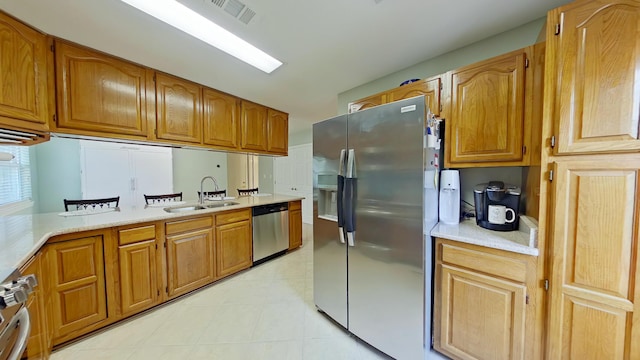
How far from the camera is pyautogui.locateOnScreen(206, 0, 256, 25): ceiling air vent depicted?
4.64 feet

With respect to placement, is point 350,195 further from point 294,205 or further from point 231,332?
point 294,205

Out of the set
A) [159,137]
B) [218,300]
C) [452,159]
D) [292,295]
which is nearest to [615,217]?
[452,159]

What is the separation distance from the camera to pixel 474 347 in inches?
52.1

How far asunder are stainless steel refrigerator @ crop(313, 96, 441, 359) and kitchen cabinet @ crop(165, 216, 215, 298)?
1481 millimetres

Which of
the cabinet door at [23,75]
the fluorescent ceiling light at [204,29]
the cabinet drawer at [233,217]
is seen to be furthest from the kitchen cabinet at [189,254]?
the fluorescent ceiling light at [204,29]

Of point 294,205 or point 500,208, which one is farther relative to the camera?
point 294,205

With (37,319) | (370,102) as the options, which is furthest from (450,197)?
(37,319)

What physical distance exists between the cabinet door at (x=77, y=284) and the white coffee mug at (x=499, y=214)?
304cm

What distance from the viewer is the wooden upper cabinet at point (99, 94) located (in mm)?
1749

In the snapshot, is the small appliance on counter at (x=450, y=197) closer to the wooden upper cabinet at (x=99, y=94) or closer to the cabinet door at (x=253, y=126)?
the cabinet door at (x=253, y=126)

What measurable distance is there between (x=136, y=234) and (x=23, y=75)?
52.9 inches

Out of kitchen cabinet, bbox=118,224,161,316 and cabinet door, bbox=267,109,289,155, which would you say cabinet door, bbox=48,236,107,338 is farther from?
cabinet door, bbox=267,109,289,155

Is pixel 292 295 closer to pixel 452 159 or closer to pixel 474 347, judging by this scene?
pixel 474 347

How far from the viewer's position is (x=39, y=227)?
155cm
